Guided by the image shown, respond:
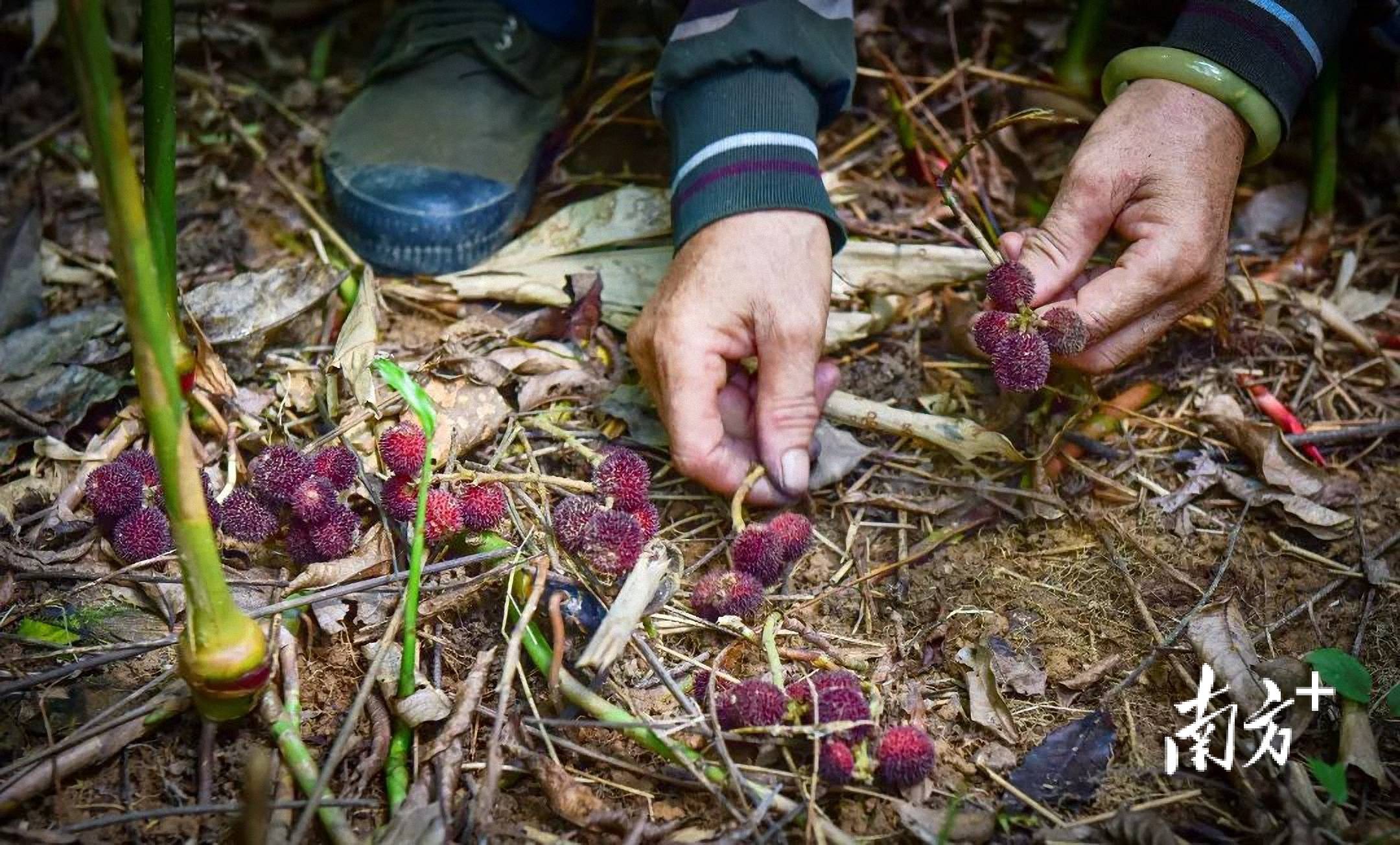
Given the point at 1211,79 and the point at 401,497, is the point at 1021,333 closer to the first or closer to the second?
the point at 1211,79

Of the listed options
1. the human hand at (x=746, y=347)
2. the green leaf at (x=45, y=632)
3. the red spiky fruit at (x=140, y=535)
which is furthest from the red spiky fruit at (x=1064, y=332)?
the green leaf at (x=45, y=632)

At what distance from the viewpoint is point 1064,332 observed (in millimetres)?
1487

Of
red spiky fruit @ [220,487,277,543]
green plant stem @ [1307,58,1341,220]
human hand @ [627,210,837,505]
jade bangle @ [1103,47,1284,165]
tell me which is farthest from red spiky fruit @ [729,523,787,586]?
green plant stem @ [1307,58,1341,220]

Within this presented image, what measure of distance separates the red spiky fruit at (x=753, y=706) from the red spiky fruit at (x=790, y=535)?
0.77 ft

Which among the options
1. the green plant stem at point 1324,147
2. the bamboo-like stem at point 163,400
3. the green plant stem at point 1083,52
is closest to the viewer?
the bamboo-like stem at point 163,400

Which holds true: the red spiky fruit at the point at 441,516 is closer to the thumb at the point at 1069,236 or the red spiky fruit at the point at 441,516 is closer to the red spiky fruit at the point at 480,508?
the red spiky fruit at the point at 480,508

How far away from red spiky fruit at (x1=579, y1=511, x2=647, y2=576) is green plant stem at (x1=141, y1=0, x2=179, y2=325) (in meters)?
0.69

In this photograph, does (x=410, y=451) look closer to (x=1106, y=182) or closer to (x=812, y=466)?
(x=812, y=466)

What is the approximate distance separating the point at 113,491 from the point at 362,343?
47 cm

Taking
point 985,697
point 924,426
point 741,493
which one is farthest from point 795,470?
point 985,697

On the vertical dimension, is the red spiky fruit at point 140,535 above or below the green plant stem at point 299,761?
above

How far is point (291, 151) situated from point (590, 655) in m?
1.61

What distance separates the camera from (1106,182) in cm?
160

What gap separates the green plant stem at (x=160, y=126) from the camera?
132 cm
